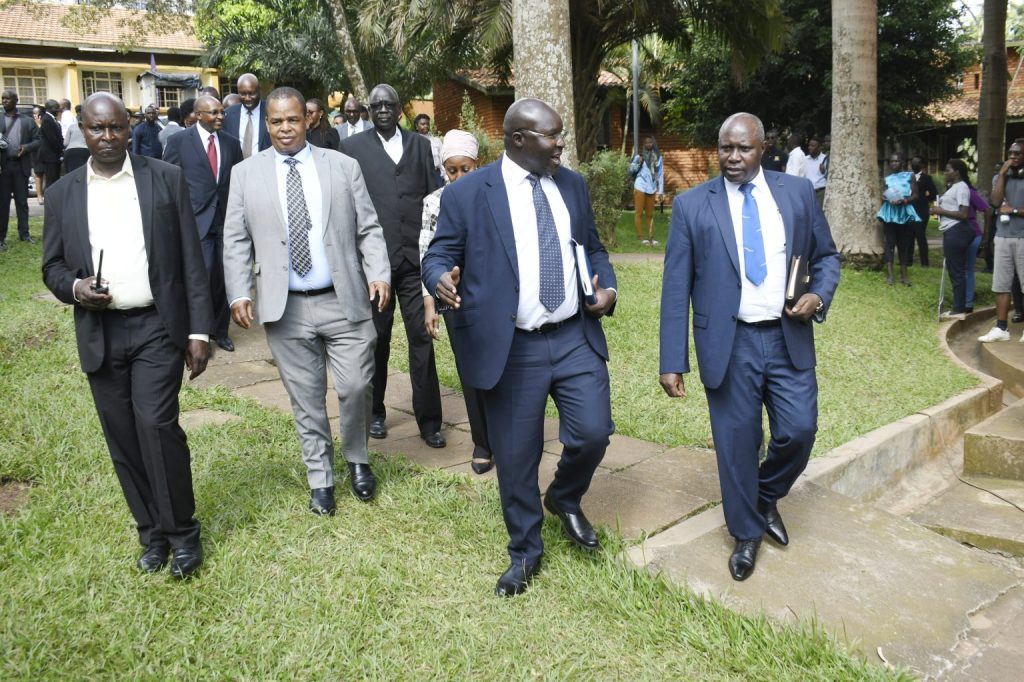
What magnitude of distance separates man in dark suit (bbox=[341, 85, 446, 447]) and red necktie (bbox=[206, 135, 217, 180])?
2085mm

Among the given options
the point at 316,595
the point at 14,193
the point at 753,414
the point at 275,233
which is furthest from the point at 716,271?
the point at 14,193

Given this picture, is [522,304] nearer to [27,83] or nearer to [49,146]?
[49,146]

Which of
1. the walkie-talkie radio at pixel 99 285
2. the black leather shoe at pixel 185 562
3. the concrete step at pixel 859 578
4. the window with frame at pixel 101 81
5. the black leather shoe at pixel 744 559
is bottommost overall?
the concrete step at pixel 859 578

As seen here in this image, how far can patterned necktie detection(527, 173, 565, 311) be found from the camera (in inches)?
153

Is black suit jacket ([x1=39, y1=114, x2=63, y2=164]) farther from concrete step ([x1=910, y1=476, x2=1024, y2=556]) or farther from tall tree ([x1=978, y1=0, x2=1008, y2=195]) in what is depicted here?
tall tree ([x1=978, y1=0, x2=1008, y2=195])

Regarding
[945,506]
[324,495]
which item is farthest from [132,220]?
[945,506]

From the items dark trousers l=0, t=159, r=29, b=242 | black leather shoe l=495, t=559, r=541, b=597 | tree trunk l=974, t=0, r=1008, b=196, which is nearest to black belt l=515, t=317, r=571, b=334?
black leather shoe l=495, t=559, r=541, b=597

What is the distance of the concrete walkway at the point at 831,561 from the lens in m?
3.74

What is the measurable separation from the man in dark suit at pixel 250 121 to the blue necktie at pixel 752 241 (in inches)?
188

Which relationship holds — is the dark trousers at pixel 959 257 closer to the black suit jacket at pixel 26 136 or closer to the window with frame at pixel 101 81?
the black suit jacket at pixel 26 136

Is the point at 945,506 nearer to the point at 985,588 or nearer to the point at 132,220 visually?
the point at 985,588

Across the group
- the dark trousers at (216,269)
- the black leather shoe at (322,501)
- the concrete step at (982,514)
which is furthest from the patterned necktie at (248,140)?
A: the concrete step at (982,514)

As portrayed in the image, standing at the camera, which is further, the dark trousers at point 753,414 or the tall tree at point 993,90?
the tall tree at point 993,90

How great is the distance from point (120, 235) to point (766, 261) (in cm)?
274
